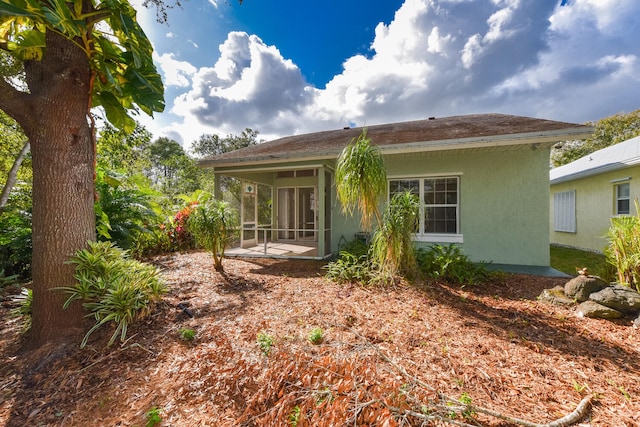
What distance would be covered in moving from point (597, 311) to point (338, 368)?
4.12 metres

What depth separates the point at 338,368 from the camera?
7.14 ft

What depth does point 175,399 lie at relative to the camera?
215 centimetres

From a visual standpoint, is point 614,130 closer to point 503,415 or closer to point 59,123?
point 503,415

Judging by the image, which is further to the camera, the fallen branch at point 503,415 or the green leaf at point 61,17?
the green leaf at point 61,17

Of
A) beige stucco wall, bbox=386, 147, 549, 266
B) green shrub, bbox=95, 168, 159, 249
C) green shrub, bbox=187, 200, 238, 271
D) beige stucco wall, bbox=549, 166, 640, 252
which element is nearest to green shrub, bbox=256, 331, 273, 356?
green shrub, bbox=187, 200, 238, 271

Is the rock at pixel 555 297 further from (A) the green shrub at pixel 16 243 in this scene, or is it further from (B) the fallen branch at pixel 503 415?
(A) the green shrub at pixel 16 243

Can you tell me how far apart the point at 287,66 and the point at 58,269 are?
10.8 meters

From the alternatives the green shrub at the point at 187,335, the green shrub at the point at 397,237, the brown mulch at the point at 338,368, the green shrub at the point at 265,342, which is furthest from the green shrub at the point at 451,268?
the green shrub at the point at 187,335

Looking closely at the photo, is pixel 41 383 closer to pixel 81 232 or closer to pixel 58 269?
pixel 58 269

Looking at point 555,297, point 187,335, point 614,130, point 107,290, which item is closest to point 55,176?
point 107,290

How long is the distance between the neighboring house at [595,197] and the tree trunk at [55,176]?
12.9 m

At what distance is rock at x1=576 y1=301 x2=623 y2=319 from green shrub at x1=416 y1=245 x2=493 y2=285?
1.49m

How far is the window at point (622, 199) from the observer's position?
775 cm

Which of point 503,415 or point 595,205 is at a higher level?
point 595,205
